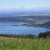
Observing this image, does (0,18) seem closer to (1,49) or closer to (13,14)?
(13,14)

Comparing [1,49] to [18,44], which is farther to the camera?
[18,44]

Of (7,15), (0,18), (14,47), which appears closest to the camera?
(14,47)

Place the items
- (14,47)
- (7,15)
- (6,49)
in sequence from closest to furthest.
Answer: (6,49) → (14,47) → (7,15)

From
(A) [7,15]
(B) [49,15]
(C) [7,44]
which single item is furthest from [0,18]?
(C) [7,44]

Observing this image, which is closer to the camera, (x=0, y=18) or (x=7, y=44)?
(x=7, y=44)

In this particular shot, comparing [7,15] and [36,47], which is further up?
[36,47]

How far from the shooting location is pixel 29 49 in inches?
271

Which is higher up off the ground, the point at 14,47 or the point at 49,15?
the point at 14,47

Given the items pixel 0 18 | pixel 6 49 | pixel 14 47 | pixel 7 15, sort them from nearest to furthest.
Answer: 1. pixel 6 49
2. pixel 14 47
3. pixel 0 18
4. pixel 7 15

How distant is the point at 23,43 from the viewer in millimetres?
7750

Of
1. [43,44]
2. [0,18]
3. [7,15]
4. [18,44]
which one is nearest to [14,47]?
[18,44]

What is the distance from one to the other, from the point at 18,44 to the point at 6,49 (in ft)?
2.74

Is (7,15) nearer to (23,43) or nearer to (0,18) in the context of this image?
(0,18)

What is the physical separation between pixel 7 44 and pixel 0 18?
47.5 m
